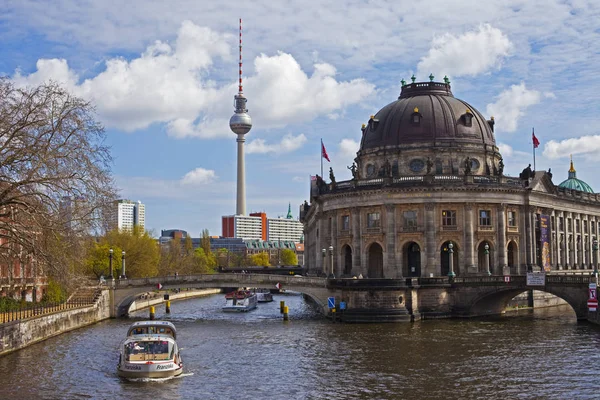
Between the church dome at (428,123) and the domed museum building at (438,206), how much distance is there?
138 millimetres

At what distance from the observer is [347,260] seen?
334 feet

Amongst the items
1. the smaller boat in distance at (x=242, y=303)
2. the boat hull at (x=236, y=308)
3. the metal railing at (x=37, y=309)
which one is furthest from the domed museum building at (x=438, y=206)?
the metal railing at (x=37, y=309)

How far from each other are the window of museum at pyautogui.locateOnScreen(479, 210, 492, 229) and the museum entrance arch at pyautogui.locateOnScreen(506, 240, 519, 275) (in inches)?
218

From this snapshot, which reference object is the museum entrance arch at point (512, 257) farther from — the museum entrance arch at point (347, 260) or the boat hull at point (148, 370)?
the boat hull at point (148, 370)

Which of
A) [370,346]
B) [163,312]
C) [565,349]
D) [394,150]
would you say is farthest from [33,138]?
[394,150]

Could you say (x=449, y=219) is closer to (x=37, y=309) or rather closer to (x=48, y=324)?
(x=37, y=309)

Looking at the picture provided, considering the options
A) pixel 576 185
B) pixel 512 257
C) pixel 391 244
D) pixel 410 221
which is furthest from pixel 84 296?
pixel 576 185

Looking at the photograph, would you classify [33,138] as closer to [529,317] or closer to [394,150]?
[529,317]

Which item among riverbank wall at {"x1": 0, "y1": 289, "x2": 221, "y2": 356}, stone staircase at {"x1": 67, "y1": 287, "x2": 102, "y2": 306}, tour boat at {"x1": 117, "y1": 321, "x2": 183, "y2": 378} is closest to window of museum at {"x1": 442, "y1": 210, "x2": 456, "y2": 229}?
riverbank wall at {"x1": 0, "y1": 289, "x2": 221, "y2": 356}

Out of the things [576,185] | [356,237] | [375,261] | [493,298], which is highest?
[576,185]

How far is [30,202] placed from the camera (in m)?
47.6

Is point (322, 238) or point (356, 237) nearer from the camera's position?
point (356, 237)

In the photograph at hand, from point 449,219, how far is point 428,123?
17141 mm

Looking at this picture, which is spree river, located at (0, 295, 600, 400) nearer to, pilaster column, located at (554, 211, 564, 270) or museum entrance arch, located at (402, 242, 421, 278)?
museum entrance arch, located at (402, 242, 421, 278)
